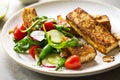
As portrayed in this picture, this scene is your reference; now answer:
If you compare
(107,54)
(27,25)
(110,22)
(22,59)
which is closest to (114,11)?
(110,22)

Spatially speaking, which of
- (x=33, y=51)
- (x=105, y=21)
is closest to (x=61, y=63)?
(x=33, y=51)

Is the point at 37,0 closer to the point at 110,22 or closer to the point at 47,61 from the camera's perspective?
the point at 110,22

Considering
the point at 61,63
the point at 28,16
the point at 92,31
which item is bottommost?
the point at 61,63

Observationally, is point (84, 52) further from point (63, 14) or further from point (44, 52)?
point (63, 14)

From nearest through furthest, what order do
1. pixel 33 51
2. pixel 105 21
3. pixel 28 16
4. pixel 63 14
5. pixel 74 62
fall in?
pixel 74 62, pixel 33 51, pixel 105 21, pixel 28 16, pixel 63 14

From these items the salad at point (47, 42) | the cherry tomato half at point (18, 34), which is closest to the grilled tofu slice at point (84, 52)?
the salad at point (47, 42)

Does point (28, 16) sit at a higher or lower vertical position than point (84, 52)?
higher

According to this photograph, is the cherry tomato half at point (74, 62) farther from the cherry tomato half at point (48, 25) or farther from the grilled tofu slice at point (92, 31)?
the cherry tomato half at point (48, 25)

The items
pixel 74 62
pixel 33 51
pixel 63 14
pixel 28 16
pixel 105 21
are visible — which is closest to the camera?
pixel 74 62

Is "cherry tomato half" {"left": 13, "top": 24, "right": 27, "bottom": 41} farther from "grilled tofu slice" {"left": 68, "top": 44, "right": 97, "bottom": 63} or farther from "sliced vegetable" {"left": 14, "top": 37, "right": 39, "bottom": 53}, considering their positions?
"grilled tofu slice" {"left": 68, "top": 44, "right": 97, "bottom": 63}
